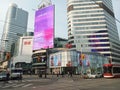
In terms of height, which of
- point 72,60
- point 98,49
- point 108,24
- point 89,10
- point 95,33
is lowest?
point 72,60

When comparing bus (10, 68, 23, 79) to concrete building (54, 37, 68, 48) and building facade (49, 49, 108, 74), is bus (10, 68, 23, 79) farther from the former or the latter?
concrete building (54, 37, 68, 48)

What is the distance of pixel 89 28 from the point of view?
410 feet

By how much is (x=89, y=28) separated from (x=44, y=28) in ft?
158

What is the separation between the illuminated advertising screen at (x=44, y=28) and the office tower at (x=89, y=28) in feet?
122

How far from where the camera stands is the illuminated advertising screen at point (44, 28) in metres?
80.3

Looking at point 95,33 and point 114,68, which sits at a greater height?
point 95,33

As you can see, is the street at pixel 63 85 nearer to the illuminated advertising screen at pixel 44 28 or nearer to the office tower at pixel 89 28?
the illuminated advertising screen at pixel 44 28

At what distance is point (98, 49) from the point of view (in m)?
121

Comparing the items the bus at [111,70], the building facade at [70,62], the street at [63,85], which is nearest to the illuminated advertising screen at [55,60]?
the building facade at [70,62]

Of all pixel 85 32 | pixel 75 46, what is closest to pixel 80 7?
pixel 85 32

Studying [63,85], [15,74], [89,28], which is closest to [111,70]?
[15,74]

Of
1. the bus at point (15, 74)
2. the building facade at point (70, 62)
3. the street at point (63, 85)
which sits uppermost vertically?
the building facade at point (70, 62)

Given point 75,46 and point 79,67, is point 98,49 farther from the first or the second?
point 79,67

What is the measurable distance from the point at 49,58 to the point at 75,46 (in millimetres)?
26419
